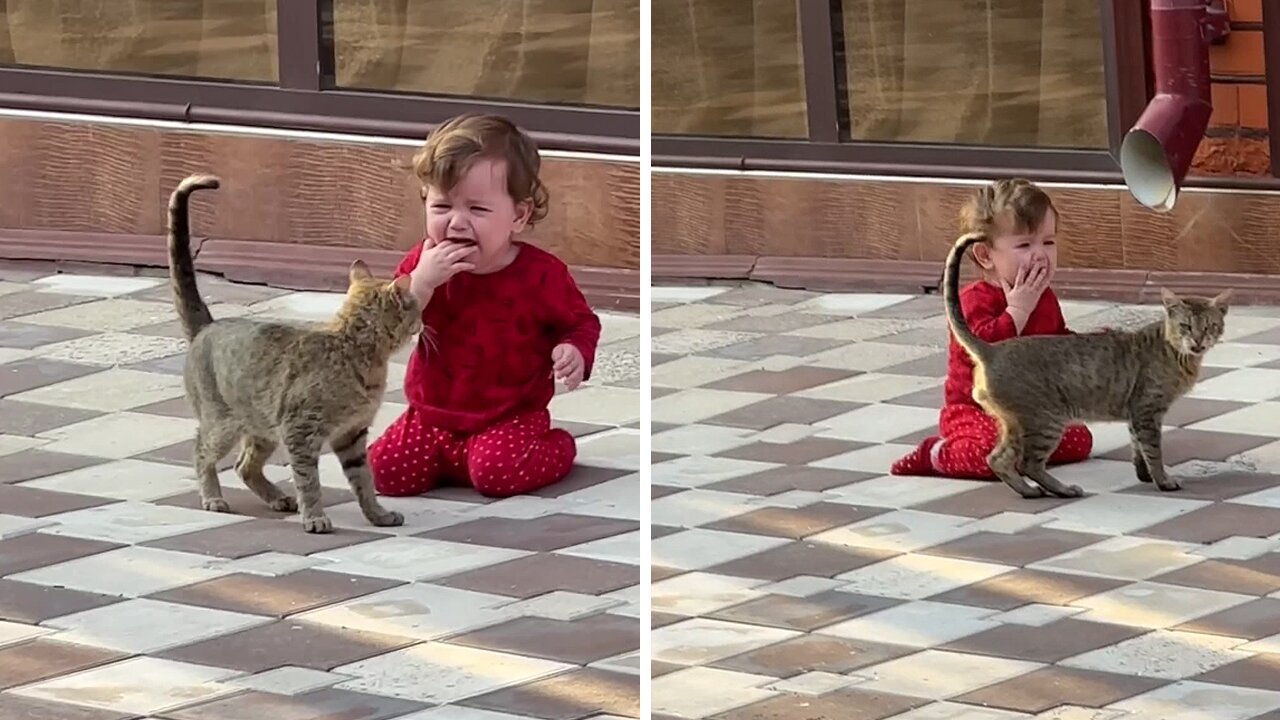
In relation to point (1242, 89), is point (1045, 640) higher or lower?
lower

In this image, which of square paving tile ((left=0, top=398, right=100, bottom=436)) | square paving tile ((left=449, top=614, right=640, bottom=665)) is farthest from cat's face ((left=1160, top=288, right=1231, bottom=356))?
square paving tile ((left=0, top=398, right=100, bottom=436))

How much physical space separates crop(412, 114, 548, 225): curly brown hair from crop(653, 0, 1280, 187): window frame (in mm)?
207

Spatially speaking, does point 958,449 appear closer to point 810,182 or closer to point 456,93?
point 810,182

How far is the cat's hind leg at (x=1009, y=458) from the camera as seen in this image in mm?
2457

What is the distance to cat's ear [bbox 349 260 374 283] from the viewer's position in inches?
104

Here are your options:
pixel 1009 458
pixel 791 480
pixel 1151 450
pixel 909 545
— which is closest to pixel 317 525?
pixel 791 480

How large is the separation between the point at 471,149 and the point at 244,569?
54cm

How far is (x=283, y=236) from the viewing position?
2.68 meters

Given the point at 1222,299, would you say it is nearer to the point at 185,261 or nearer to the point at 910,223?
the point at 910,223

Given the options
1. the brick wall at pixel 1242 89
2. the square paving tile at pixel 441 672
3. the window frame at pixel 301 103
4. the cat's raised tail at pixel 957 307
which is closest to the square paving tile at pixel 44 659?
the square paving tile at pixel 441 672

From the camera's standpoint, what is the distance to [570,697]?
2.35 m

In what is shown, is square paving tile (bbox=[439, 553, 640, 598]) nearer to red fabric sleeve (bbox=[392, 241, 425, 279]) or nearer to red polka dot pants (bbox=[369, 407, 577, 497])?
red polka dot pants (bbox=[369, 407, 577, 497])

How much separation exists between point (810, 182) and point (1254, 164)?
18.1 inches

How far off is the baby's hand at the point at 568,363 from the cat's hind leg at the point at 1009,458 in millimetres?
524
